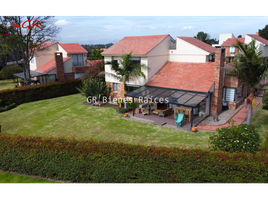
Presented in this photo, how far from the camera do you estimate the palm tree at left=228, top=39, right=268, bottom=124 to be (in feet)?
42.4

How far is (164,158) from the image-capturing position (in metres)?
7.68

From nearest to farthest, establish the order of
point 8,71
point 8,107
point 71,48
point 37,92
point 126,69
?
point 126,69
point 8,107
point 37,92
point 71,48
point 8,71

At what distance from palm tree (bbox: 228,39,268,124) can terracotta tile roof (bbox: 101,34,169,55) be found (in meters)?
8.43

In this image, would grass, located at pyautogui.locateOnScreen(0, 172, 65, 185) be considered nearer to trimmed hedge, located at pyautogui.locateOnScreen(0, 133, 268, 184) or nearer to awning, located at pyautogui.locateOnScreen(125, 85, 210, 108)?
trimmed hedge, located at pyautogui.locateOnScreen(0, 133, 268, 184)

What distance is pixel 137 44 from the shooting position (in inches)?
838

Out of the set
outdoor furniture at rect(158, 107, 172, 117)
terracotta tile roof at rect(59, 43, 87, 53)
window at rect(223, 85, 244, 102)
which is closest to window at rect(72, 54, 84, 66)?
terracotta tile roof at rect(59, 43, 87, 53)

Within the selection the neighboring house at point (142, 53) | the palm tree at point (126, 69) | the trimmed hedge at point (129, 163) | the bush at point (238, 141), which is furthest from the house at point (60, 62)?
the bush at point (238, 141)

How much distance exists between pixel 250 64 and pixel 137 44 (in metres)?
11.5

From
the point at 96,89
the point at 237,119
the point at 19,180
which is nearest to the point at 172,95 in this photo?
the point at 237,119

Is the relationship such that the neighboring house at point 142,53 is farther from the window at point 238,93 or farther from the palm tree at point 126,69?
the window at point 238,93

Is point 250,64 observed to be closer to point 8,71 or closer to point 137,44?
point 137,44

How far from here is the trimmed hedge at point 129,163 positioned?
282 inches

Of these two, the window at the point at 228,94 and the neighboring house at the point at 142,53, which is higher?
the neighboring house at the point at 142,53

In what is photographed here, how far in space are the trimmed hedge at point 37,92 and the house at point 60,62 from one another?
4284 mm
